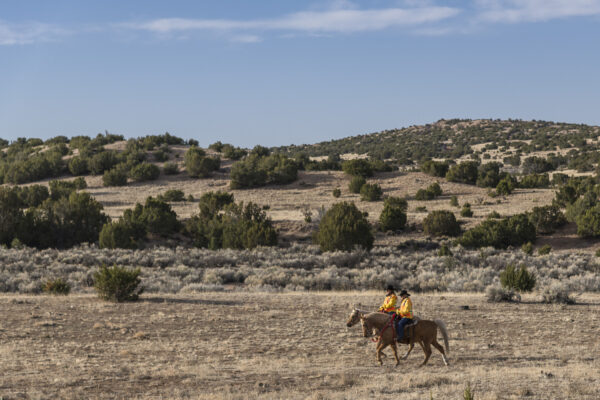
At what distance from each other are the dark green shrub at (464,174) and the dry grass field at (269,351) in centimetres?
4208

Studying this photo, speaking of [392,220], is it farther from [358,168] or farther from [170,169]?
[170,169]

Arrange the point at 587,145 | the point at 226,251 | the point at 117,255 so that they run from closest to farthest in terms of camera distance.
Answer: the point at 117,255 → the point at 226,251 → the point at 587,145

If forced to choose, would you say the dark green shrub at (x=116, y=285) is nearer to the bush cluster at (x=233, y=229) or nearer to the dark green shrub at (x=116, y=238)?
the dark green shrub at (x=116, y=238)

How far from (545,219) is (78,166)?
1957 inches

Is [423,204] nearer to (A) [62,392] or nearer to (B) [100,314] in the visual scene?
(B) [100,314]

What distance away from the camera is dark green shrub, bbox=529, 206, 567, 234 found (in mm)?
42062

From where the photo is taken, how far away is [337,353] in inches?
501

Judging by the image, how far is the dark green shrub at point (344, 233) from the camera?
3631 centimetres

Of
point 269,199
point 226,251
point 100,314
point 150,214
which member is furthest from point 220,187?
point 100,314

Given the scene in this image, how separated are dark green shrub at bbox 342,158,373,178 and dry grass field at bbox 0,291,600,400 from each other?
42797 millimetres

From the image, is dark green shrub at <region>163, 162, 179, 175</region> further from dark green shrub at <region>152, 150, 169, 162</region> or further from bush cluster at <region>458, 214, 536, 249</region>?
bush cluster at <region>458, 214, 536, 249</region>

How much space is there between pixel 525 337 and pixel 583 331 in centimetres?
178

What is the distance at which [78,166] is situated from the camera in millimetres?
69375

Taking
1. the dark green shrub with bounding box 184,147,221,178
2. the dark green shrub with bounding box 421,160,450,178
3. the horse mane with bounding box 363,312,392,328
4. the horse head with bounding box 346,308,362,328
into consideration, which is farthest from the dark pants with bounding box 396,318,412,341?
the dark green shrub with bounding box 184,147,221,178
